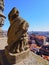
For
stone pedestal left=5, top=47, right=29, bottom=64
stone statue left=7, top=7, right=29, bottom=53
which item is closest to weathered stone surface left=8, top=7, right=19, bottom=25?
stone statue left=7, top=7, right=29, bottom=53

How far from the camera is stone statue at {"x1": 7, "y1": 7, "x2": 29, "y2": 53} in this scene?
14.7ft

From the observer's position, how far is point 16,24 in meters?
4.62

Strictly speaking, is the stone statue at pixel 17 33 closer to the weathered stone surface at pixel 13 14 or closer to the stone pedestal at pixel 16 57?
the weathered stone surface at pixel 13 14

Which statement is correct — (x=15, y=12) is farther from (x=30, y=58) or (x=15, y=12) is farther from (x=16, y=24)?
(x=30, y=58)

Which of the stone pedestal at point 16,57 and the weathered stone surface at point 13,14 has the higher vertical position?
the weathered stone surface at point 13,14

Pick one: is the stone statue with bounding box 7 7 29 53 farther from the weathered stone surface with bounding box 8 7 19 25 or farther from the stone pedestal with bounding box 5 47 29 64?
the stone pedestal with bounding box 5 47 29 64

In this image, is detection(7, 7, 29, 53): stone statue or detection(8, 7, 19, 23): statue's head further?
detection(8, 7, 19, 23): statue's head

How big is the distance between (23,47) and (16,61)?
0.62 m

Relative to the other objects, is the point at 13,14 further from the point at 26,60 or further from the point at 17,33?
the point at 26,60

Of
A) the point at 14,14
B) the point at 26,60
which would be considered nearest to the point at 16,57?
the point at 26,60

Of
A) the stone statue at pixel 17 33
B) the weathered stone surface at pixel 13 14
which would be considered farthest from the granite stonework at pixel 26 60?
the weathered stone surface at pixel 13 14

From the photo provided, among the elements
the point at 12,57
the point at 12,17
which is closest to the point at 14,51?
the point at 12,57

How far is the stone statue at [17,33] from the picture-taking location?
14.7ft

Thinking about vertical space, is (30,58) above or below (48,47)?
above
